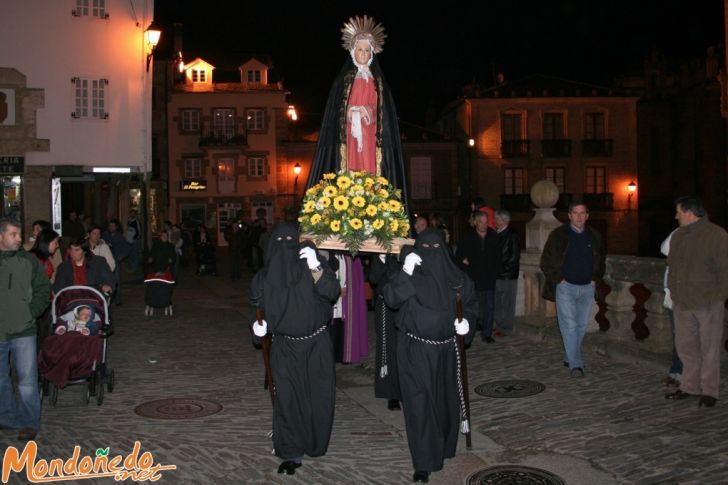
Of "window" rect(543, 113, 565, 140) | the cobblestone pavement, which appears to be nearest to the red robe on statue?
the cobblestone pavement

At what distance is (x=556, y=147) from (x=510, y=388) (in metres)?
40.6

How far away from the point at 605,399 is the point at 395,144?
12.9ft

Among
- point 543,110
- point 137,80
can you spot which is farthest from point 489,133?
point 137,80

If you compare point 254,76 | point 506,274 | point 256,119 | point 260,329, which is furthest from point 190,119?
point 260,329

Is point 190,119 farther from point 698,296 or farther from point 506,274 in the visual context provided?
point 698,296

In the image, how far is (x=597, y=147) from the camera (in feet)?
156

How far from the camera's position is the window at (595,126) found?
157ft

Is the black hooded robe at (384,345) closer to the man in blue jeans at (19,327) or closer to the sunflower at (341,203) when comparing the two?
the sunflower at (341,203)

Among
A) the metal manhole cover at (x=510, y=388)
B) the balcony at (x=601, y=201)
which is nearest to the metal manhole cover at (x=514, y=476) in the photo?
the metal manhole cover at (x=510, y=388)

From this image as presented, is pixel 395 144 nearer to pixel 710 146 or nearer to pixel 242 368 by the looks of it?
pixel 242 368

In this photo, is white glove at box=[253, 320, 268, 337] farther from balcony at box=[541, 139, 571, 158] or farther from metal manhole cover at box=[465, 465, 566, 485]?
A: balcony at box=[541, 139, 571, 158]

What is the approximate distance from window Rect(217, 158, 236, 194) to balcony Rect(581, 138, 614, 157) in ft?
72.7

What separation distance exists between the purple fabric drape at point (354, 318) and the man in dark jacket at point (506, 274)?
311 cm

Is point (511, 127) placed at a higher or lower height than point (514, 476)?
higher
